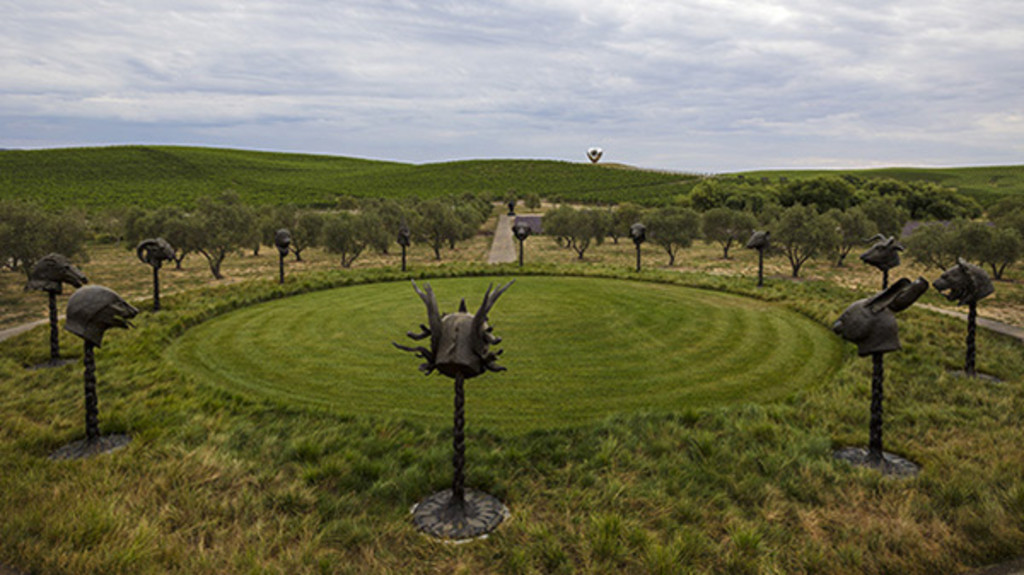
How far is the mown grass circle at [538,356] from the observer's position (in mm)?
13758

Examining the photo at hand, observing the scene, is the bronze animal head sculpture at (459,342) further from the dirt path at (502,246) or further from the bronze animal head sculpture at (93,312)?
the dirt path at (502,246)

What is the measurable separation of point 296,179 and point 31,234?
143496 millimetres

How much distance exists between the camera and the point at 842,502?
9117 millimetres

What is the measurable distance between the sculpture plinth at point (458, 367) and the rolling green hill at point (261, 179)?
362 ft

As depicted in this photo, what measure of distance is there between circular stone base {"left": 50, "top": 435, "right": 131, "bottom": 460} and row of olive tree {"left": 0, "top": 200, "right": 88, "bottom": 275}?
2914 cm

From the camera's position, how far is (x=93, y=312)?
421 inches

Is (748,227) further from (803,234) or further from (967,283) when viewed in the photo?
(967,283)

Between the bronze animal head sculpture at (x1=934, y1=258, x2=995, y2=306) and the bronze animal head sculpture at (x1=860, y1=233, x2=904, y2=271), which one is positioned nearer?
the bronze animal head sculpture at (x1=934, y1=258, x2=995, y2=306)

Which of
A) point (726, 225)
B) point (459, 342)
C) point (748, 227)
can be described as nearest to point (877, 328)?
point (459, 342)

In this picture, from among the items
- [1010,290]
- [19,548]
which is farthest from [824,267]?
[19,548]

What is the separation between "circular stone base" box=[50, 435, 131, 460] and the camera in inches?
427

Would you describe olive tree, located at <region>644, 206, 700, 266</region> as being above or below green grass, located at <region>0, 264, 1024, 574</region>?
above

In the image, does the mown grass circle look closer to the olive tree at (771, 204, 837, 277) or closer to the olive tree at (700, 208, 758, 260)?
the olive tree at (771, 204, 837, 277)

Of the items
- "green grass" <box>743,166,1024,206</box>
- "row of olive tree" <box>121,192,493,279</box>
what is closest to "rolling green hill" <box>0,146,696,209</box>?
"green grass" <box>743,166,1024,206</box>
